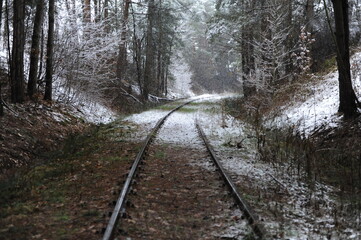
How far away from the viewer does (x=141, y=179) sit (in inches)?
291

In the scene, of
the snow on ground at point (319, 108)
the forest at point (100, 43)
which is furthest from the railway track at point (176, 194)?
the forest at point (100, 43)

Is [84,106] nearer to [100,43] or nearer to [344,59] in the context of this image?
[100,43]

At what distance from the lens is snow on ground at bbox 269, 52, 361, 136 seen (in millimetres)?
11812

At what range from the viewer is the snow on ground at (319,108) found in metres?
11.8

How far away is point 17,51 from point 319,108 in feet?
34.2

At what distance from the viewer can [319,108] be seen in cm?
1305

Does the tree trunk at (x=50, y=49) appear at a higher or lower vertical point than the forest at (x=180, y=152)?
higher

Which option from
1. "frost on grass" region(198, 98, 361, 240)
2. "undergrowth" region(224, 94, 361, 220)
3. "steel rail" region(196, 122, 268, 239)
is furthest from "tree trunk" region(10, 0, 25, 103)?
"steel rail" region(196, 122, 268, 239)

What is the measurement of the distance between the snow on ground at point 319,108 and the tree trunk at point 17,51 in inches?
356

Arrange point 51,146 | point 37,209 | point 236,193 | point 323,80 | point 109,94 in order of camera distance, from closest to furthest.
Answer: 1. point 37,209
2. point 236,193
3. point 51,146
4. point 323,80
5. point 109,94

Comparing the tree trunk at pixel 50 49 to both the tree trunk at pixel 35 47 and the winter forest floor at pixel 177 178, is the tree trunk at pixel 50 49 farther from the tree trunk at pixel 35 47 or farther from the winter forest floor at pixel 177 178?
the winter forest floor at pixel 177 178

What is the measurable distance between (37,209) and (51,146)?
5819mm

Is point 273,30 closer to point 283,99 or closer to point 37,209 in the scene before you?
point 283,99

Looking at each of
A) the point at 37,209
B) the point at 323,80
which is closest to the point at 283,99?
the point at 323,80
